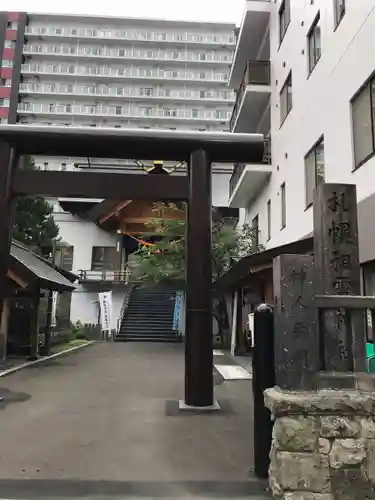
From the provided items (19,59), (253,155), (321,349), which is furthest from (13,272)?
(19,59)

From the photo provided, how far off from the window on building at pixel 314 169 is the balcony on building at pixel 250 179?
2299 mm

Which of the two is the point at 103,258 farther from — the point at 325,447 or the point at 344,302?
the point at 325,447

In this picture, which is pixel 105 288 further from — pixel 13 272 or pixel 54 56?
pixel 54 56

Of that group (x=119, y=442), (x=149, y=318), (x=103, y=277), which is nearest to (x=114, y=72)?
(x=103, y=277)

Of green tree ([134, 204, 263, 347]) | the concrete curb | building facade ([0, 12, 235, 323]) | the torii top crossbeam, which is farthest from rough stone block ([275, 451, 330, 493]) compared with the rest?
A: building facade ([0, 12, 235, 323])

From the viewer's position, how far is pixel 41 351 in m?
15.6

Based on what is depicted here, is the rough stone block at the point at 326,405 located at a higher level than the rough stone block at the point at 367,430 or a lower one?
higher

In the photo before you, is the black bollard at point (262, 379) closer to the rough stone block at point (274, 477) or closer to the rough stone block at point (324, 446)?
the rough stone block at point (274, 477)

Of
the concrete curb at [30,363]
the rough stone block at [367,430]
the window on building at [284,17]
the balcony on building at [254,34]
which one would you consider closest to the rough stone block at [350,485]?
the rough stone block at [367,430]

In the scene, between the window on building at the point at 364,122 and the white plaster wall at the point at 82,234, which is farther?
the white plaster wall at the point at 82,234

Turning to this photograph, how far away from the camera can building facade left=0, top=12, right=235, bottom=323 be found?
51781 millimetres

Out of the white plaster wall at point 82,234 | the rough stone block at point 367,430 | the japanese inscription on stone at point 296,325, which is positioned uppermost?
the white plaster wall at point 82,234

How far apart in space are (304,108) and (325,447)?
36.6 ft

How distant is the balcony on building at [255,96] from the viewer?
17.2 meters
